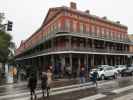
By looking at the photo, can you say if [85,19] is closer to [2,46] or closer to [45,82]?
[2,46]

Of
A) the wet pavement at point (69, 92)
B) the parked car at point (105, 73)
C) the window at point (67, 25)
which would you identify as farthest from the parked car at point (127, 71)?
the wet pavement at point (69, 92)

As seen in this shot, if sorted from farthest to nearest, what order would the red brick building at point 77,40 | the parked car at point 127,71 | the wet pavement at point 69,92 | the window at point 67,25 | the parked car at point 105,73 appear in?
the window at point 67,25, the red brick building at point 77,40, the parked car at point 127,71, the parked car at point 105,73, the wet pavement at point 69,92

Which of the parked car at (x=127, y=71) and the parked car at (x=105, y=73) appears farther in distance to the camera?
the parked car at (x=127, y=71)

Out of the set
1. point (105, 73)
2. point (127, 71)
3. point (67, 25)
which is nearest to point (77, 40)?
point (67, 25)

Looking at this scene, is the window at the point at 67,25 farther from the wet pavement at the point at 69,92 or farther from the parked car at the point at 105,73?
the wet pavement at the point at 69,92

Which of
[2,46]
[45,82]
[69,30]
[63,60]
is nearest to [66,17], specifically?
[69,30]

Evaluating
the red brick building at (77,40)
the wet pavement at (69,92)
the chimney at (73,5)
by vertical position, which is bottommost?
the wet pavement at (69,92)

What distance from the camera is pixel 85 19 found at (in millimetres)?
49219

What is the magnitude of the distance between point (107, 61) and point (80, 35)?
13.6 m

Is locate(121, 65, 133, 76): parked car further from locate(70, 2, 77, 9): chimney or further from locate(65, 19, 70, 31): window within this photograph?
locate(70, 2, 77, 9): chimney

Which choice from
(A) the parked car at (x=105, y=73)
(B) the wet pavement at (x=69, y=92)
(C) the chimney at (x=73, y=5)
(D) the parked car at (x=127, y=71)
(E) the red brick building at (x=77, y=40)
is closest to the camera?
(B) the wet pavement at (x=69, y=92)

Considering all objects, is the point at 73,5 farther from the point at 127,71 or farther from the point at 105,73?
the point at 105,73

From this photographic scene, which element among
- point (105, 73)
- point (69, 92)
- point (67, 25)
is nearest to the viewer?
point (69, 92)

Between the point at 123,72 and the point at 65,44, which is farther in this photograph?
the point at 65,44
